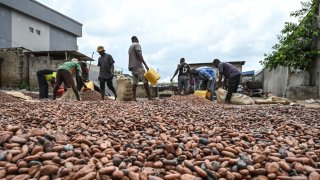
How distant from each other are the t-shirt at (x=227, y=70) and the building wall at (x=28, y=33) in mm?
16752

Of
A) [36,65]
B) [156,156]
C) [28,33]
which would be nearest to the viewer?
[156,156]

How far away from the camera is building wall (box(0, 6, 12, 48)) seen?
773 inches

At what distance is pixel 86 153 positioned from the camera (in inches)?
82.6

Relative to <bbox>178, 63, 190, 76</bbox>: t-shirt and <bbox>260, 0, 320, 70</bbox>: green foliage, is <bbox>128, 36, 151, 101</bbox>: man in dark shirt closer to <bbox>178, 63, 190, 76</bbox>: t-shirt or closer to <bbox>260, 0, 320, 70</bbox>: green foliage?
<bbox>178, 63, 190, 76</bbox>: t-shirt

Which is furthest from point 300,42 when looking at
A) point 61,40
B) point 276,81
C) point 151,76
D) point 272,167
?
point 61,40

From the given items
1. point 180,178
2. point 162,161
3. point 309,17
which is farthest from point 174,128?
point 309,17

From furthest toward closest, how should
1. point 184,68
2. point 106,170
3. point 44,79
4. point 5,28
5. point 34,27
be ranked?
point 34,27 < point 5,28 < point 184,68 < point 44,79 < point 106,170

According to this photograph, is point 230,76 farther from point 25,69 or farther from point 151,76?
point 25,69

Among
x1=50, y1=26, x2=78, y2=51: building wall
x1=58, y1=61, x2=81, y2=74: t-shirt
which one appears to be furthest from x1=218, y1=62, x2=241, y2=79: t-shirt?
x1=50, y1=26, x2=78, y2=51: building wall

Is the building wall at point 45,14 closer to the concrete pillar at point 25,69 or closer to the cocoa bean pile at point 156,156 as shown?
the concrete pillar at point 25,69

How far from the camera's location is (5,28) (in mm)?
19828

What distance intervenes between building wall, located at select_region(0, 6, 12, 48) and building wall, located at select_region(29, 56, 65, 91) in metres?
Answer: 3.51

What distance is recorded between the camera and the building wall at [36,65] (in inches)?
680

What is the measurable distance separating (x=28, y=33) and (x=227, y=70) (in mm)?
17843
